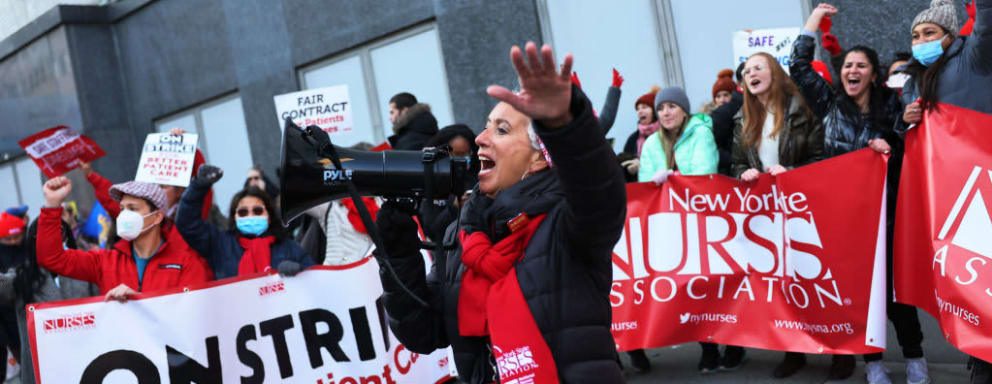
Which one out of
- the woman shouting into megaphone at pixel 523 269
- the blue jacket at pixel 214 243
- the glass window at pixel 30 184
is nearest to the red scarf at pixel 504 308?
the woman shouting into megaphone at pixel 523 269

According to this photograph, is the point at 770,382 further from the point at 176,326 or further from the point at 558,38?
the point at 558,38

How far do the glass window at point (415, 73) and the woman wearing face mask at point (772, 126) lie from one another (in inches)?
205

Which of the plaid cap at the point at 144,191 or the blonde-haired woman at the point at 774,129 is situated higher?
the plaid cap at the point at 144,191

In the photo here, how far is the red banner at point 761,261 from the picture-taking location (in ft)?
14.9

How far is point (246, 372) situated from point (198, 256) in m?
0.87

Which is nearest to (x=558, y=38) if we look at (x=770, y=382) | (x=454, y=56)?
(x=454, y=56)

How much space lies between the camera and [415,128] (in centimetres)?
606

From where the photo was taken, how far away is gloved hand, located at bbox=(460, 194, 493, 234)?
2543mm

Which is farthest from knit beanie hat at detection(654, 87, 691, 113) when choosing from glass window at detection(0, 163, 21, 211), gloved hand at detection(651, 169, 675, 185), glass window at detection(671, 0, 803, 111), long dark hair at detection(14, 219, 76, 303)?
glass window at detection(0, 163, 21, 211)

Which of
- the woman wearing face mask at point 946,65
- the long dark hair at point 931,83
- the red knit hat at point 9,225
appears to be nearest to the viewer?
the woman wearing face mask at point 946,65

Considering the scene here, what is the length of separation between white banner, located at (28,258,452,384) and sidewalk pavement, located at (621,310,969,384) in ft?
5.00

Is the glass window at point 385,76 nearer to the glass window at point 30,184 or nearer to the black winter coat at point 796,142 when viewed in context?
the black winter coat at point 796,142

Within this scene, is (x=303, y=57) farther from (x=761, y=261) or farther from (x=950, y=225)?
(x=950, y=225)

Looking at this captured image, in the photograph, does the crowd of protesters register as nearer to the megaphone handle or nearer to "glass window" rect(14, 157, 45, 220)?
the megaphone handle
